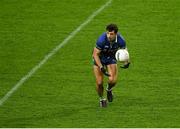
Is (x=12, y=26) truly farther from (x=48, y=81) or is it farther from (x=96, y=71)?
(x=96, y=71)

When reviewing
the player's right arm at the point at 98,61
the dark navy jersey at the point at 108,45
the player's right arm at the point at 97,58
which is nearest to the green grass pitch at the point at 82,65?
the player's right arm at the point at 98,61

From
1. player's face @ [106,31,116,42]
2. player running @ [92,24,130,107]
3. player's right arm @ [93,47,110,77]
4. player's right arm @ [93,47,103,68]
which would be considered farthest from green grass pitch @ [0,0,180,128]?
player's face @ [106,31,116,42]

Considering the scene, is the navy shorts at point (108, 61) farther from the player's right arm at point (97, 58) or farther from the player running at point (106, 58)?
the player's right arm at point (97, 58)

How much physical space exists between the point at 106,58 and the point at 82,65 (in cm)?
428

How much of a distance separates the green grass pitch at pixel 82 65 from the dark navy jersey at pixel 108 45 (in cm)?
133

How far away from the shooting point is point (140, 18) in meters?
28.3

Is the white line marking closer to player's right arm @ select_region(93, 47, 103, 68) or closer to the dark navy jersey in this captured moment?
player's right arm @ select_region(93, 47, 103, 68)

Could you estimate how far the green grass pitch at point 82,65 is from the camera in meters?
18.8

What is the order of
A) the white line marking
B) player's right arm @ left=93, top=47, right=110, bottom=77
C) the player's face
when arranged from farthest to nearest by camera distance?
the white line marking → player's right arm @ left=93, top=47, right=110, bottom=77 → the player's face

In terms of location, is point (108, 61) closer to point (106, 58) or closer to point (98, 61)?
point (106, 58)

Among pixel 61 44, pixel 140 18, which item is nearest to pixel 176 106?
pixel 61 44

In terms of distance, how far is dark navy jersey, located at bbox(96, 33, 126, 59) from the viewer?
19.0m

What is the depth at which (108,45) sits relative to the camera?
1909 centimetres

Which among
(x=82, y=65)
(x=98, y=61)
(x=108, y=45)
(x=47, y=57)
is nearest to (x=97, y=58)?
(x=98, y=61)
